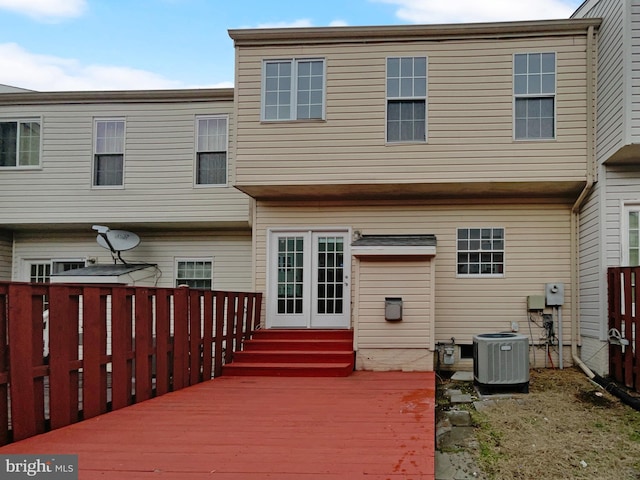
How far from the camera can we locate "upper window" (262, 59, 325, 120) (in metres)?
8.75

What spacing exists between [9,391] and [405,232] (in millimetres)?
6326

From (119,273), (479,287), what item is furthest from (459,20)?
(119,273)

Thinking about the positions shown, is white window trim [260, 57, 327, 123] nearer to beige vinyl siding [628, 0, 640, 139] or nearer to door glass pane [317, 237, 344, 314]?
door glass pane [317, 237, 344, 314]

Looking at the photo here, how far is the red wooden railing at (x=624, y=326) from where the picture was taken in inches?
261

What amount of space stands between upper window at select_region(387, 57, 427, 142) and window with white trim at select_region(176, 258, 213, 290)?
4483 mm

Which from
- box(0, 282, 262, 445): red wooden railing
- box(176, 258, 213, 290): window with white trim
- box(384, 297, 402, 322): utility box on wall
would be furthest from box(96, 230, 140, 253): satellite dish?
box(384, 297, 402, 322): utility box on wall

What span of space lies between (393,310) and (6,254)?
26.3 feet

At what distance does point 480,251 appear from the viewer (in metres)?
8.90

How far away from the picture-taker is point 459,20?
333 inches

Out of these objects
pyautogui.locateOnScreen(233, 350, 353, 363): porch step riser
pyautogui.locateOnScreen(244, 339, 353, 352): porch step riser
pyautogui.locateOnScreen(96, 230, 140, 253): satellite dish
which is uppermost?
pyautogui.locateOnScreen(96, 230, 140, 253): satellite dish

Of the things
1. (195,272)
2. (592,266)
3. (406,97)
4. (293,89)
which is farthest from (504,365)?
(195,272)

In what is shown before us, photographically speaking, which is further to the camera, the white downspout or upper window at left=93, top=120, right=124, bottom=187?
upper window at left=93, top=120, right=124, bottom=187

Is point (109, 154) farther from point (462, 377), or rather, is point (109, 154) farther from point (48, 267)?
point (462, 377)

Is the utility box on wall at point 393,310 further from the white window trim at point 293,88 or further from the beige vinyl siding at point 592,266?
the white window trim at point 293,88
